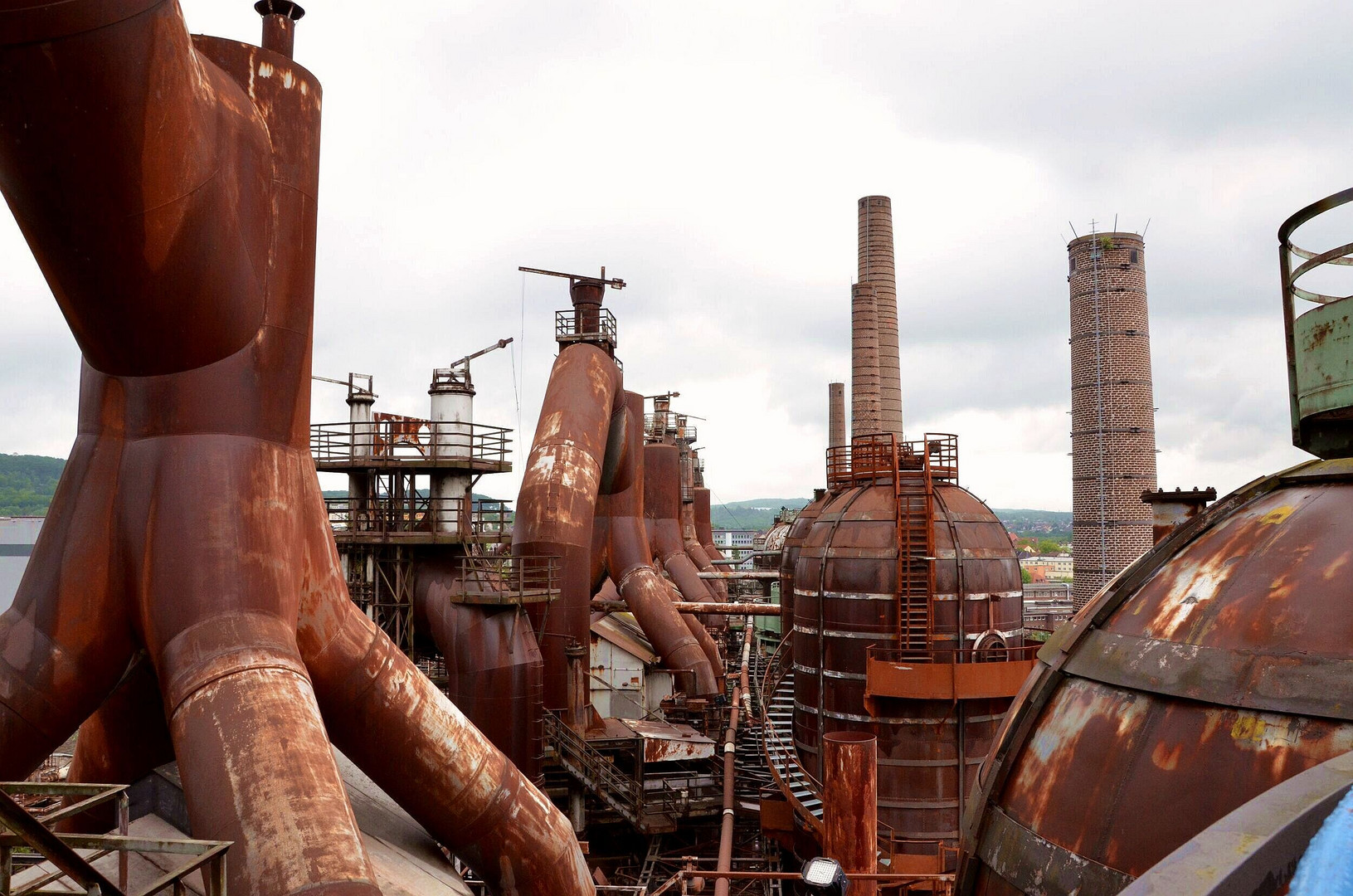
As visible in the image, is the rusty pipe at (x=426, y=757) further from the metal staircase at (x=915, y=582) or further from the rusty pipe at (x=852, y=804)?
the metal staircase at (x=915, y=582)

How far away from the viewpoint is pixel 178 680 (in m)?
6.43

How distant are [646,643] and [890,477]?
15948 mm

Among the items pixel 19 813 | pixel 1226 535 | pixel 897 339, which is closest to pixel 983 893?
pixel 1226 535

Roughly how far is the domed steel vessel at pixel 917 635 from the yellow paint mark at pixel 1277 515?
997cm

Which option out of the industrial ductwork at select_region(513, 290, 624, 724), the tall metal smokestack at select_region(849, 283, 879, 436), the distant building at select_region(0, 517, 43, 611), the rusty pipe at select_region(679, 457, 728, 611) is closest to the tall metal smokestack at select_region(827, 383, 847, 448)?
the rusty pipe at select_region(679, 457, 728, 611)

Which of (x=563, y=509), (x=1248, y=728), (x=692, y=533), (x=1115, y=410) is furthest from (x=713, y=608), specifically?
(x=1248, y=728)

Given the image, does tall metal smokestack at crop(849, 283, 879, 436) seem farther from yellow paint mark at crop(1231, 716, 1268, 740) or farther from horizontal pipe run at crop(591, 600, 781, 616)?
yellow paint mark at crop(1231, 716, 1268, 740)

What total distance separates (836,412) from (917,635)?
54.5m

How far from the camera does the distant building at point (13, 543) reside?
9162 centimetres

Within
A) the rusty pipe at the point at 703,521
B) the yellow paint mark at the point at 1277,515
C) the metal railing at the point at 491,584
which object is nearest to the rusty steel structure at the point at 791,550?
the metal railing at the point at 491,584

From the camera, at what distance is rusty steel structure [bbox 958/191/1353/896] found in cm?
322

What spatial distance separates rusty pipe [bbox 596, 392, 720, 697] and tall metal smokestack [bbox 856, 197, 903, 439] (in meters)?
14.7

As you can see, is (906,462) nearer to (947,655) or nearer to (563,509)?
(947,655)

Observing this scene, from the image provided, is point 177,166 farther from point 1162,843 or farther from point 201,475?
point 1162,843
